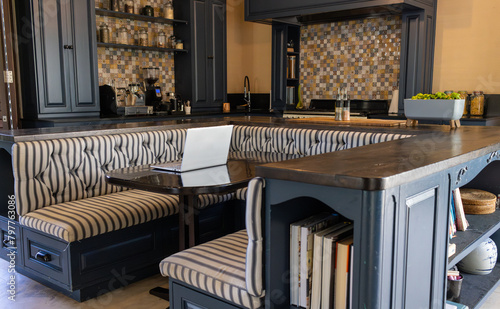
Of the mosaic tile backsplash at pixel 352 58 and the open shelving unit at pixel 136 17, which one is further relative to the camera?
the mosaic tile backsplash at pixel 352 58

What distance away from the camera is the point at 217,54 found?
634cm

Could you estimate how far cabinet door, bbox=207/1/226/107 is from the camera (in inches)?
246

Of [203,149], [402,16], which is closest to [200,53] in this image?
[402,16]

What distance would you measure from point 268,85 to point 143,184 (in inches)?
200

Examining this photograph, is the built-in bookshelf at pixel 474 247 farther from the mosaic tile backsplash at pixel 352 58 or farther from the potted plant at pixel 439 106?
the mosaic tile backsplash at pixel 352 58

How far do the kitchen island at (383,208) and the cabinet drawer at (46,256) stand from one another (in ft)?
5.04

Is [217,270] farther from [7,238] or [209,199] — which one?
[7,238]

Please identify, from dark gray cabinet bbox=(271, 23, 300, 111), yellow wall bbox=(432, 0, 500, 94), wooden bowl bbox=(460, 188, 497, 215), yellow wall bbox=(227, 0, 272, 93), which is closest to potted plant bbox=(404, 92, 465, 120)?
wooden bowl bbox=(460, 188, 497, 215)

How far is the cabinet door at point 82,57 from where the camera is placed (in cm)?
474

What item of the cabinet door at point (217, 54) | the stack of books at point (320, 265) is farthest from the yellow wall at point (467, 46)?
the stack of books at point (320, 265)

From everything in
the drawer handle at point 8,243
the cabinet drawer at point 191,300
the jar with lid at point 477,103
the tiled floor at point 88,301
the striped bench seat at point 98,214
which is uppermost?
the jar with lid at point 477,103

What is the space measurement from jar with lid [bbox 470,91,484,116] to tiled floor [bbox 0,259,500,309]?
2.69 meters

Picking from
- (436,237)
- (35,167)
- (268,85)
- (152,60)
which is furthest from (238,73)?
(436,237)

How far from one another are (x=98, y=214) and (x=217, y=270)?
1216 millimetres
